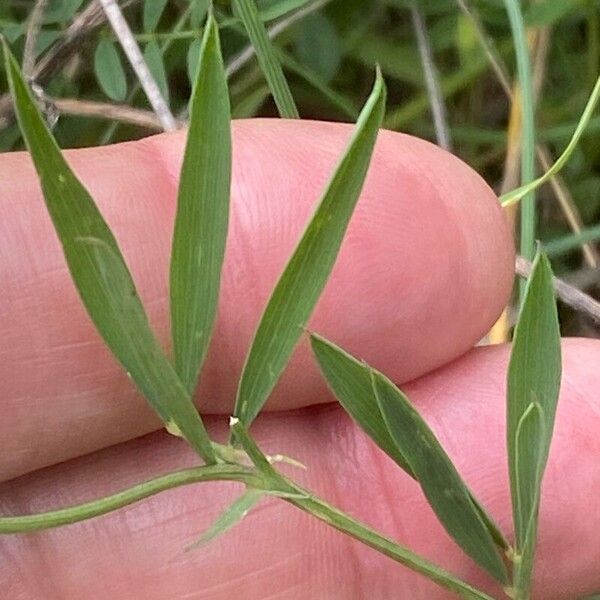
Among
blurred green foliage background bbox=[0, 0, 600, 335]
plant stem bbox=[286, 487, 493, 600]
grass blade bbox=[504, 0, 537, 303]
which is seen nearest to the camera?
plant stem bbox=[286, 487, 493, 600]

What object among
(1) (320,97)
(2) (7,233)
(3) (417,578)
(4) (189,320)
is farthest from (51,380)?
(1) (320,97)

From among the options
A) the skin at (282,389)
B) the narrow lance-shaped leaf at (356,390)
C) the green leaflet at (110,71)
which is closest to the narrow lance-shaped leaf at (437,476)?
the narrow lance-shaped leaf at (356,390)

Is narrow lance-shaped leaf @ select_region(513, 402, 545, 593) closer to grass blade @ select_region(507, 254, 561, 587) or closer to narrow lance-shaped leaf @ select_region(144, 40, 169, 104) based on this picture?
grass blade @ select_region(507, 254, 561, 587)

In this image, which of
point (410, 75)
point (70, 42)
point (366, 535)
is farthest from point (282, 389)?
point (410, 75)

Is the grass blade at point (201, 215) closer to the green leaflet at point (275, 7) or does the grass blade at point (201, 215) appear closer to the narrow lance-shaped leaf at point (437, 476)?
the narrow lance-shaped leaf at point (437, 476)

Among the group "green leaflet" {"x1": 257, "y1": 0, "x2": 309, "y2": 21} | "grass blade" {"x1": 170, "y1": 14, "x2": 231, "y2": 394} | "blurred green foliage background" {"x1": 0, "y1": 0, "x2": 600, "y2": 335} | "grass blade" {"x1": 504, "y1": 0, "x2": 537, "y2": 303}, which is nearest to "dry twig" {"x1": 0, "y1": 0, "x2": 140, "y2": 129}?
"blurred green foliage background" {"x1": 0, "y1": 0, "x2": 600, "y2": 335}

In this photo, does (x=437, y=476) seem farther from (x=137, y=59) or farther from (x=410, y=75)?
(x=410, y=75)

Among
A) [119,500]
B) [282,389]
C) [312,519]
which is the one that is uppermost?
[119,500]
